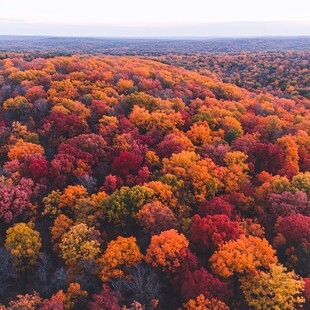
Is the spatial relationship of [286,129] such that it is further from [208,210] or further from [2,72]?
[2,72]

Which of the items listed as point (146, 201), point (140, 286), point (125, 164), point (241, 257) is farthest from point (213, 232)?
point (125, 164)

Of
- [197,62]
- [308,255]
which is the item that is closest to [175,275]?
[308,255]

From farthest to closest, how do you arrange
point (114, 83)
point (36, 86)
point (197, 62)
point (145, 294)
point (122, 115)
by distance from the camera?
point (197, 62), point (114, 83), point (36, 86), point (122, 115), point (145, 294)

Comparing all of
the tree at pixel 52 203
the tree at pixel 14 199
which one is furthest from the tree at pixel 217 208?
the tree at pixel 14 199

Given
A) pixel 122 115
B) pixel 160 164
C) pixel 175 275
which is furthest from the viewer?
pixel 122 115

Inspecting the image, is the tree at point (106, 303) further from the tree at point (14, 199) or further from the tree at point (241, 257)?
the tree at point (14, 199)

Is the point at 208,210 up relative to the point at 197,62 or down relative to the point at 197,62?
down
